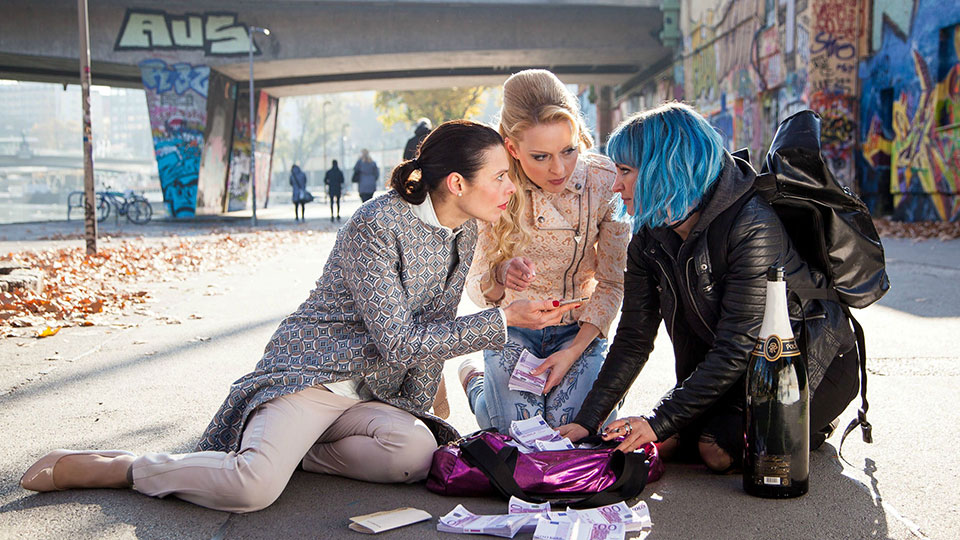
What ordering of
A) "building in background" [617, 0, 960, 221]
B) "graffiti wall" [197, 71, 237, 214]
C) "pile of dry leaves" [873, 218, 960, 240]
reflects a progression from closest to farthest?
"pile of dry leaves" [873, 218, 960, 240] < "building in background" [617, 0, 960, 221] < "graffiti wall" [197, 71, 237, 214]

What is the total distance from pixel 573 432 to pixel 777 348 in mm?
908

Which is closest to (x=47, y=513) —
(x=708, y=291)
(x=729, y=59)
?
(x=708, y=291)

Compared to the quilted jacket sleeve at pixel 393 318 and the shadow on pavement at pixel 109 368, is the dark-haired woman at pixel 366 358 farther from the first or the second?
the shadow on pavement at pixel 109 368

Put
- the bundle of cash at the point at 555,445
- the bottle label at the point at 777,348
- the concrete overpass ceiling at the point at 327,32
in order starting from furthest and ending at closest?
the concrete overpass ceiling at the point at 327,32, the bundle of cash at the point at 555,445, the bottle label at the point at 777,348

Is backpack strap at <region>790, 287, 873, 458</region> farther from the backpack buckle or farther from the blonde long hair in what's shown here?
the blonde long hair

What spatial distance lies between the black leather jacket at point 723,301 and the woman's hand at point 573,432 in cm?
3

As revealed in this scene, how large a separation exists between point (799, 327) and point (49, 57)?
25789 mm

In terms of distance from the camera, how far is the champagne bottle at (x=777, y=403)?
296 cm

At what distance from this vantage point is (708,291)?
321 cm

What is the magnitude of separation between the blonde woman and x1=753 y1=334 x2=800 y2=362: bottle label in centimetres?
100

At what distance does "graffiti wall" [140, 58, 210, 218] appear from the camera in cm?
2606

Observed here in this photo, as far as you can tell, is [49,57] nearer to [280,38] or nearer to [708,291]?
[280,38]

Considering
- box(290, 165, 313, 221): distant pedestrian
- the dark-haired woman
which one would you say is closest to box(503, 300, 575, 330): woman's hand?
the dark-haired woman

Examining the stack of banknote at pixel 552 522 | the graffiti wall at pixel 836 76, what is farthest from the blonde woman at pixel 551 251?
the graffiti wall at pixel 836 76
